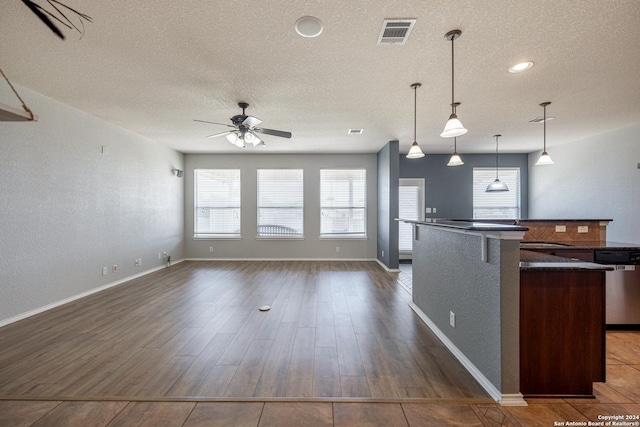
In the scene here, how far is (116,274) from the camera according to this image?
464 centimetres

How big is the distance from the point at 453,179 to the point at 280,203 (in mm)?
4495

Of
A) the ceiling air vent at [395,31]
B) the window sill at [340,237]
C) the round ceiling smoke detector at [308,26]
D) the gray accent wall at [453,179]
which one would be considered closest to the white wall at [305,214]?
the window sill at [340,237]

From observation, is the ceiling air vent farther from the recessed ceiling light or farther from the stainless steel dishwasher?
the stainless steel dishwasher

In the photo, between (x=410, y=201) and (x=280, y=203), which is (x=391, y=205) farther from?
(x=280, y=203)

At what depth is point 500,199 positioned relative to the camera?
693 cm

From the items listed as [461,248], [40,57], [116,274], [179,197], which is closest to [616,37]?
[461,248]

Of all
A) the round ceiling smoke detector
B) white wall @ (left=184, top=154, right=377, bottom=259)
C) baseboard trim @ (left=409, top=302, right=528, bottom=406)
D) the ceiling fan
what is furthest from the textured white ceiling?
baseboard trim @ (left=409, top=302, right=528, bottom=406)

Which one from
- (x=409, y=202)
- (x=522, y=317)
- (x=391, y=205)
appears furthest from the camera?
(x=409, y=202)

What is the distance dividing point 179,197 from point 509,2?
6.87m

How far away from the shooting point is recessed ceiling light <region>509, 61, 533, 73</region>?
2646 millimetres

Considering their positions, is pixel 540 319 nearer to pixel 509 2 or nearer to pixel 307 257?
pixel 509 2

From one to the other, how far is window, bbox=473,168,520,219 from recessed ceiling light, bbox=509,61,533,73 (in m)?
4.62

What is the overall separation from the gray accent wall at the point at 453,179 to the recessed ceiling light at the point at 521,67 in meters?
4.16

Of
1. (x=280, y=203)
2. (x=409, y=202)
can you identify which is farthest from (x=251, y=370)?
(x=409, y=202)
